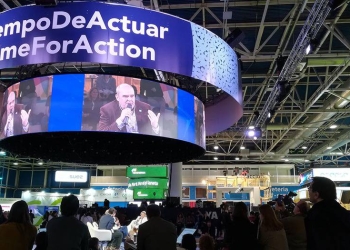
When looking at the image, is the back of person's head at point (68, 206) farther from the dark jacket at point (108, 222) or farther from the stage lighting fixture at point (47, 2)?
the dark jacket at point (108, 222)

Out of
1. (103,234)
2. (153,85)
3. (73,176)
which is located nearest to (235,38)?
(153,85)

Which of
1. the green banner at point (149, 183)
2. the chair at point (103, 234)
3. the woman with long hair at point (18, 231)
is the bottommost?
the chair at point (103, 234)

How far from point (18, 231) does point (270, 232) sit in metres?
2.48

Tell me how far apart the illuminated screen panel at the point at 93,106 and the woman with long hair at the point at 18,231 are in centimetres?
Result: 252

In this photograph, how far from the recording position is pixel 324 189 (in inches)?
91.0

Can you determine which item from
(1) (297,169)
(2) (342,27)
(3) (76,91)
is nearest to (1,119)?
(3) (76,91)

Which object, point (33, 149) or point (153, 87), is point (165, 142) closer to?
point (153, 87)

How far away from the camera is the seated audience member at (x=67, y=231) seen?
303cm

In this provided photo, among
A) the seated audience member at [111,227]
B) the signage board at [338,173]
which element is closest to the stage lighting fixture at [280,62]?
the seated audience member at [111,227]

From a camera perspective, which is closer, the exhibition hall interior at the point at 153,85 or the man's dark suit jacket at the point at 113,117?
the exhibition hall interior at the point at 153,85

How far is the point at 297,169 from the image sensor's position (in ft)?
106

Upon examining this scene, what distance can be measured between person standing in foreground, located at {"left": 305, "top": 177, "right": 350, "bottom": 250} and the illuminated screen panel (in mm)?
3647

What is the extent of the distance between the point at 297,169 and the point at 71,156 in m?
26.8

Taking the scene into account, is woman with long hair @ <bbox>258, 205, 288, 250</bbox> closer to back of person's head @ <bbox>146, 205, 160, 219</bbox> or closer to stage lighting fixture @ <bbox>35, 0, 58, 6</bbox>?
back of person's head @ <bbox>146, 205, 160, 219</bbox>
